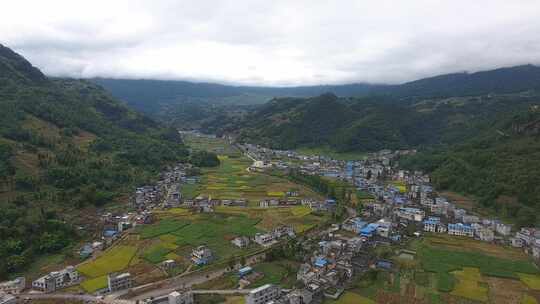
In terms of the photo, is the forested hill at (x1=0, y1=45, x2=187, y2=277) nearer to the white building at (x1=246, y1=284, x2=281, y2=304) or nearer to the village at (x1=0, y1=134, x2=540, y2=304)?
the village at (x1=0, y1=134, x2=540, y2=304)

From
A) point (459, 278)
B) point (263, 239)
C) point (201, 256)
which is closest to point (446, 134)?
point (459, 278)

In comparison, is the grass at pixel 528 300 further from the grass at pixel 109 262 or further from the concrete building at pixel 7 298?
the concrete building at pixel 7 298

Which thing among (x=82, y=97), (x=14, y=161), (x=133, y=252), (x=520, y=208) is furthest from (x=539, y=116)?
(x=82, y=97)

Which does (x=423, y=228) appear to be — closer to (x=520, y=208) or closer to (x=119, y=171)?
(x=520, y=208)

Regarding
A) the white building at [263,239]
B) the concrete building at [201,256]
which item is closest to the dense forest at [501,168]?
the white building at [263,239]

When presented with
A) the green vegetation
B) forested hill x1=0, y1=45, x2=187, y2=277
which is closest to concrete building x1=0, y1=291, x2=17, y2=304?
forested hill x1=0, y1=45, x2=187, y2=277

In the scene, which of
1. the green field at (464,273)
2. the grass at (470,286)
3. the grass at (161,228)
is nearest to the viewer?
the grass at (470,286)

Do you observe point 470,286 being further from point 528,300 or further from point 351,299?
point 351,299

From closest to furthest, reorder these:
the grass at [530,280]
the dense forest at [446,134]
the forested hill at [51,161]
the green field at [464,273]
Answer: the green field at [464,273]
the grass at [530,280]
the forested hill at [51,161]
the dense forest at [446,134]
